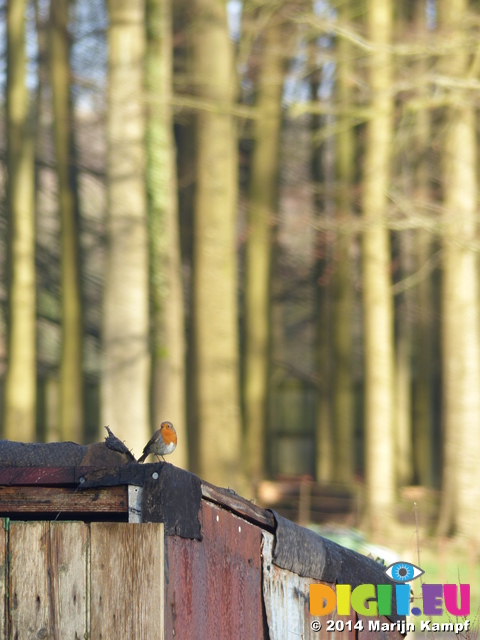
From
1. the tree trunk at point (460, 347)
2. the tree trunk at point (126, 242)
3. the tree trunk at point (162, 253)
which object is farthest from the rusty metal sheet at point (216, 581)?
the tree trunk at point (460, 347)

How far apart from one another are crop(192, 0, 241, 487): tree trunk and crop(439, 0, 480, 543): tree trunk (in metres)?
3.08

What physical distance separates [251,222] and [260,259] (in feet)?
2.38

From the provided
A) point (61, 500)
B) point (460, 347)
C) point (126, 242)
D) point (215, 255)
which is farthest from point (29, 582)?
point (460, 347)

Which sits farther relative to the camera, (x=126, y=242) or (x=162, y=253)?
(x=162, y=253)

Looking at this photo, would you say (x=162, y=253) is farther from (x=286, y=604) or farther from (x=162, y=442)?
(x=286, y=604)

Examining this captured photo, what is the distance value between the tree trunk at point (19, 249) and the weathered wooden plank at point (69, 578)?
1577 centimetres

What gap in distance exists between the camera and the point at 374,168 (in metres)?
16.3

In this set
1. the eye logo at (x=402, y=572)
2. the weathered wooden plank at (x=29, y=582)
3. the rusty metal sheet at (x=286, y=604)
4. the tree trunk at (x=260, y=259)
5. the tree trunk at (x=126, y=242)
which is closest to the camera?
the weathered wooden plank at (x=29, y=582)

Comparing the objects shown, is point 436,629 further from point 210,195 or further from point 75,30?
point 75,30

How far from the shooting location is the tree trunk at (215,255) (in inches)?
572

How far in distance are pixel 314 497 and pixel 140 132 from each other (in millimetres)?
7395

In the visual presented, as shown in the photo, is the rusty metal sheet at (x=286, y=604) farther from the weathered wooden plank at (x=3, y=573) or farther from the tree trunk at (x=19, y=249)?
the tree trunk at (x=19, y=249)

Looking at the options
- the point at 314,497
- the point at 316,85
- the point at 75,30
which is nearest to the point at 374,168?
the point at 314,497

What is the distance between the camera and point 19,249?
19.5m
